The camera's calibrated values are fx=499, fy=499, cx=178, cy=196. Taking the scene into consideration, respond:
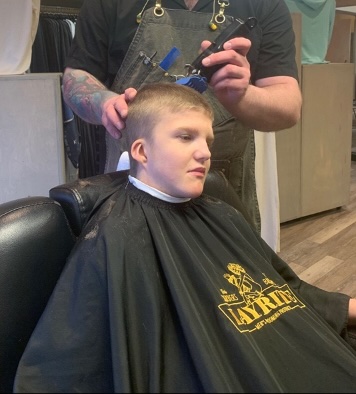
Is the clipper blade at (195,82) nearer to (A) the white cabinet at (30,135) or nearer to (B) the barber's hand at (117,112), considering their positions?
(B) the barber's hand at (117,112)

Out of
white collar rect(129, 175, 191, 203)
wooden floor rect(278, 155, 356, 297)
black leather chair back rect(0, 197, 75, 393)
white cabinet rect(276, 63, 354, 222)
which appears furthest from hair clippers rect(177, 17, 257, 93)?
white cabinet rect(276, 63, 354, 222)

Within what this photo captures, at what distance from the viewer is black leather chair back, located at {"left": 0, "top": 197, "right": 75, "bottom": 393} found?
85 centimetres

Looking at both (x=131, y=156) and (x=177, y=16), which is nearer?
(x=131, y=156)

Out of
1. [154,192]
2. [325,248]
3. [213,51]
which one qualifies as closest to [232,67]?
[213,51]

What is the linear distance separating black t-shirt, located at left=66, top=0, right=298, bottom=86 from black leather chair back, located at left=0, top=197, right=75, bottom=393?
1.82 ft

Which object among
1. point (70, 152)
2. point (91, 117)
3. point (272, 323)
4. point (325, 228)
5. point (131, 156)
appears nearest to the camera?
point (272, 323)

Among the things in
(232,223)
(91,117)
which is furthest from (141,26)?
(232,223)

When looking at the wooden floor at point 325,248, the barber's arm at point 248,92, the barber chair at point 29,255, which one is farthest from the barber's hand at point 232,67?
the wooden floor at point 325,248

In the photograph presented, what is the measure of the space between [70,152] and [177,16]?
0.89 m

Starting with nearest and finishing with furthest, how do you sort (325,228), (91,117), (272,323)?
1. (272,323)
2. (91,117)
3. (325,228)

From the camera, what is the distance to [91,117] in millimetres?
1217

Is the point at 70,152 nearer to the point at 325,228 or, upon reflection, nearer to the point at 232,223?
the point at 232,223

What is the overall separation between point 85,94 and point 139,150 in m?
0.32

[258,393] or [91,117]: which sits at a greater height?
[91,117]
